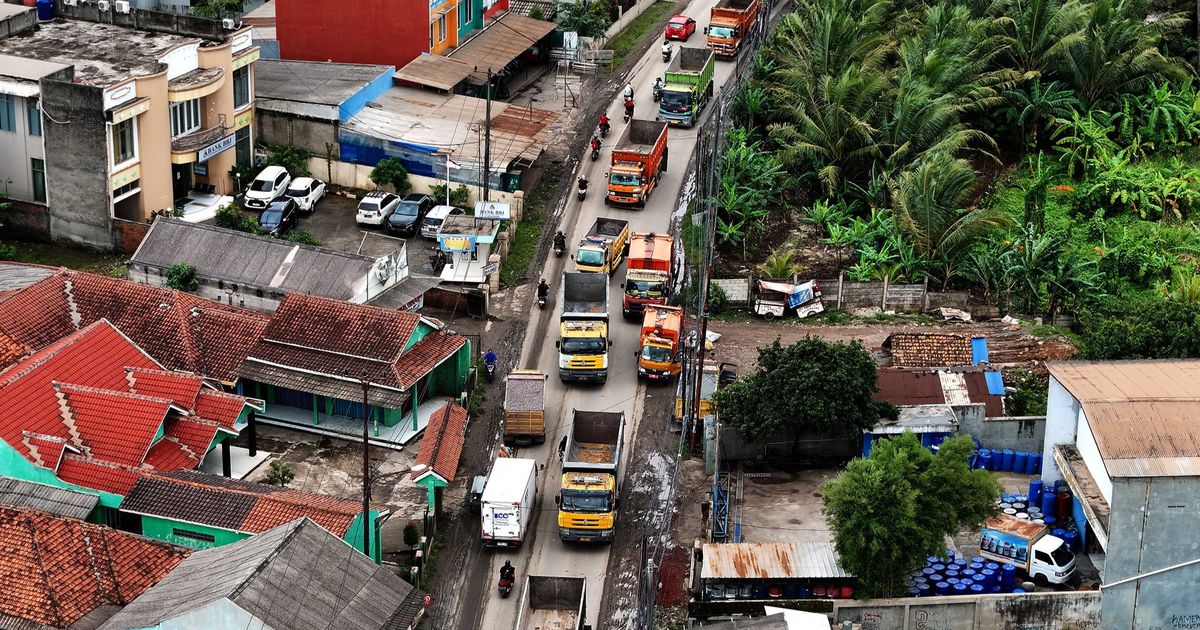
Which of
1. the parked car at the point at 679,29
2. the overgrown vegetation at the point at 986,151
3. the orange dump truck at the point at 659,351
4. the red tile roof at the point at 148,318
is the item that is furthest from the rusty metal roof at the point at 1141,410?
the parked car at the point at 679,29

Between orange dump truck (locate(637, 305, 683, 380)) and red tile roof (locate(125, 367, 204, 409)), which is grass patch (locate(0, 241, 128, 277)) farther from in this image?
orange dump truck (locate(637, 305, 683, 380))

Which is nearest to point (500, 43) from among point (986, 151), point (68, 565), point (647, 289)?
point (986, 151)

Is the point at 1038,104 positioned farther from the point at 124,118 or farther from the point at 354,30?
the point at 124,118

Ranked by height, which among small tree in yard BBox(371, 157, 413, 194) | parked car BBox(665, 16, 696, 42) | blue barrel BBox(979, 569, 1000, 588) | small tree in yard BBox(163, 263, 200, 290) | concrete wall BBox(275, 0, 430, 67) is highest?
concrete wall BBox(275, 0, 430, 67)

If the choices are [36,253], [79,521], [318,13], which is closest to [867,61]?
[318,13]

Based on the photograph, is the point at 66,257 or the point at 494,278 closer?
the point at 494,278

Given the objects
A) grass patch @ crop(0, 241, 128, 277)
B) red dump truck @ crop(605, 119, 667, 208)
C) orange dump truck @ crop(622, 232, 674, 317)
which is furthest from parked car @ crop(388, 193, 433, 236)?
grass patch @ crop(0, 241, 128, 277)

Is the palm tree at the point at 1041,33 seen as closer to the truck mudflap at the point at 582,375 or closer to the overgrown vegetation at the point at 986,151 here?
the overgrown vegetation at the point at 986,151
